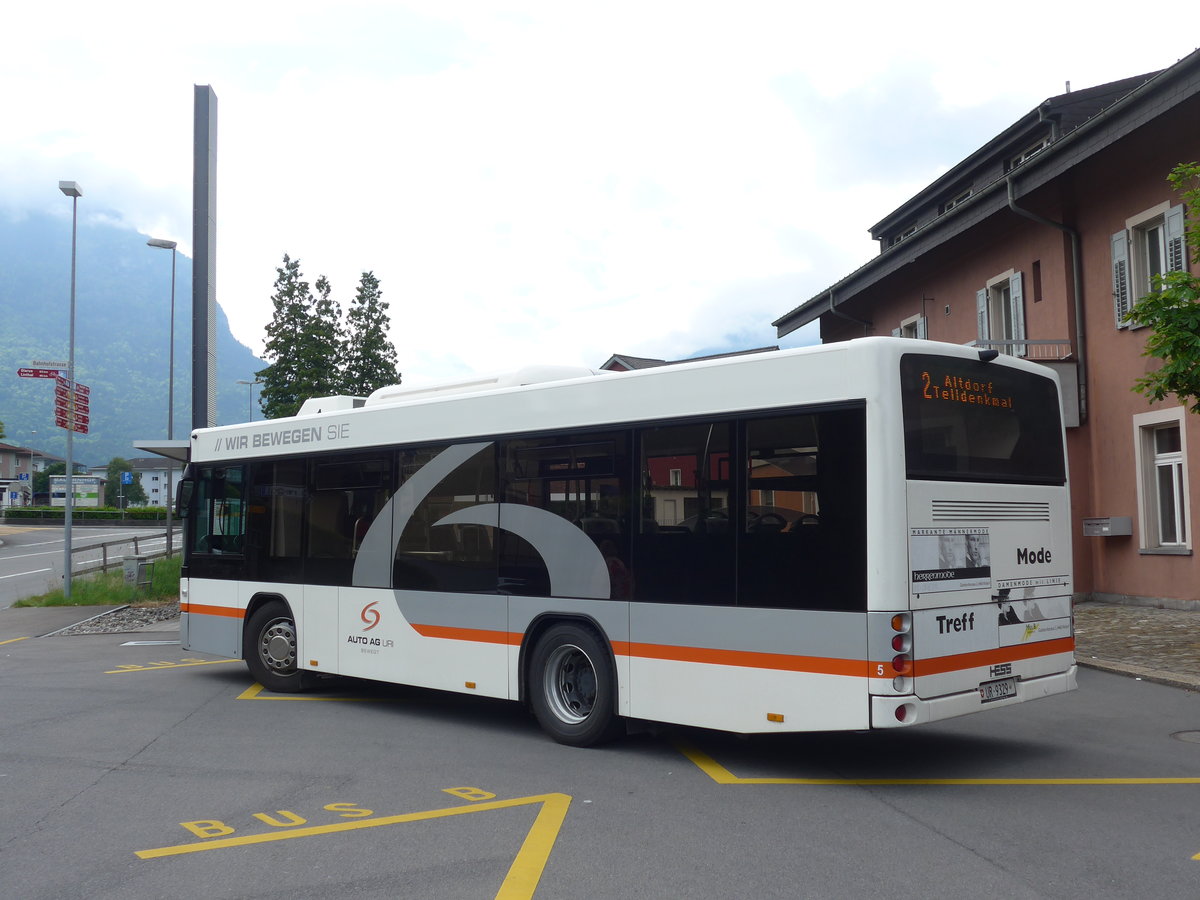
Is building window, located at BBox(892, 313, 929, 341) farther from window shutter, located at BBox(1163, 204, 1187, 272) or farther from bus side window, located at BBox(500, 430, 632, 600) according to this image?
bus side window, located at BBox(500, 430, 632, 600)

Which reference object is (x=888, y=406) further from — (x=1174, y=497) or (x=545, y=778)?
(x=1174, y=497)

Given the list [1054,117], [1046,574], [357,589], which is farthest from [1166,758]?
[1054,117]

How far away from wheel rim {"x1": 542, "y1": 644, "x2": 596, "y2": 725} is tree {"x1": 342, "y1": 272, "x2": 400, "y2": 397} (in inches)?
1175

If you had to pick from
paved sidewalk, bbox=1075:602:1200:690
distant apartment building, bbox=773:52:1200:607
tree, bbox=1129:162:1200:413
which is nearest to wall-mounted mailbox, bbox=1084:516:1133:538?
distant apartment building, bbox=773:52:1200:607

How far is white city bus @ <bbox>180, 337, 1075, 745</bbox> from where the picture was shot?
6.82m

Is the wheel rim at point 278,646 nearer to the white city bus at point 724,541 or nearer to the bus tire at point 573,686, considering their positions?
the white city bus at point 724,541

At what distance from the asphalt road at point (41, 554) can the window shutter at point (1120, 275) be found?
74.2 feet

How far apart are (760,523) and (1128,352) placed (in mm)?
A: 13653

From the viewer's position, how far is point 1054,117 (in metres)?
22.5

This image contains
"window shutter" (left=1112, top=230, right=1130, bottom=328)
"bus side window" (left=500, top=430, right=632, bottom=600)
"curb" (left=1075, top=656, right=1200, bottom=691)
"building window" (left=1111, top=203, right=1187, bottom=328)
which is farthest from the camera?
"window shutter" (left=1112, top=230, right=1130, bottom=328)

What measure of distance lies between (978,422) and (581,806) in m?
3.58

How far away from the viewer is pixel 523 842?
571cm

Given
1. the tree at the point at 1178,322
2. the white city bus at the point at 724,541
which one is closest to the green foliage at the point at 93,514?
the white city bus at the point at 724,541

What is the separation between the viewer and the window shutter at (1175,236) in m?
16.8
